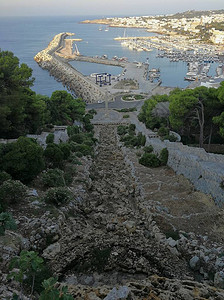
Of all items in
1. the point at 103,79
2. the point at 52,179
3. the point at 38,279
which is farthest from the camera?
the point at 103,79

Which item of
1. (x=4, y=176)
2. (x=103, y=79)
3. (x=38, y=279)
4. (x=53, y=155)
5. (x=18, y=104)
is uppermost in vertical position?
(x=18, y=104)

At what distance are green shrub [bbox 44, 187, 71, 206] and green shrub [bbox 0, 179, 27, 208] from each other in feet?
3.26

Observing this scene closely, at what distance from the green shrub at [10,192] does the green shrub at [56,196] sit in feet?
3.26

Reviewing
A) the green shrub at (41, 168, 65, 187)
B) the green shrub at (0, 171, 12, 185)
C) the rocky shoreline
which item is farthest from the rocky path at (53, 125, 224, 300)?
the green shrub at (0, 171, 12, 185)

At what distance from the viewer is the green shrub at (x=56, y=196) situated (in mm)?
10852

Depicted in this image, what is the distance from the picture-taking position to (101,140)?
95.0ft

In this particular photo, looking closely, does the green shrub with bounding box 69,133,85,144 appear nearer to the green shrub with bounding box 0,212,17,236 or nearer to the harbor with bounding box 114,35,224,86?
the green shrub with bounding box 0,212,17,236

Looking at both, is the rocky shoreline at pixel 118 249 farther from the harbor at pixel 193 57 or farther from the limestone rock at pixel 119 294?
the harbor at pixel 193 57

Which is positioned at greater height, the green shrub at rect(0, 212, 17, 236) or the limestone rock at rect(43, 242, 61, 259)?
the green shrub at rect(0, 212, 17, 236)

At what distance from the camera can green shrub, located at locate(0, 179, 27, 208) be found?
986 centimetres

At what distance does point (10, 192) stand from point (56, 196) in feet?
5.93

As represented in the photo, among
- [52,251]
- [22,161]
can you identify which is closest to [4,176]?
[22,161]

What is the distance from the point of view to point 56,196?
36.0 ft

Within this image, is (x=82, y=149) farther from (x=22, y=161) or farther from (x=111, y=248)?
(x=111, y=248)
